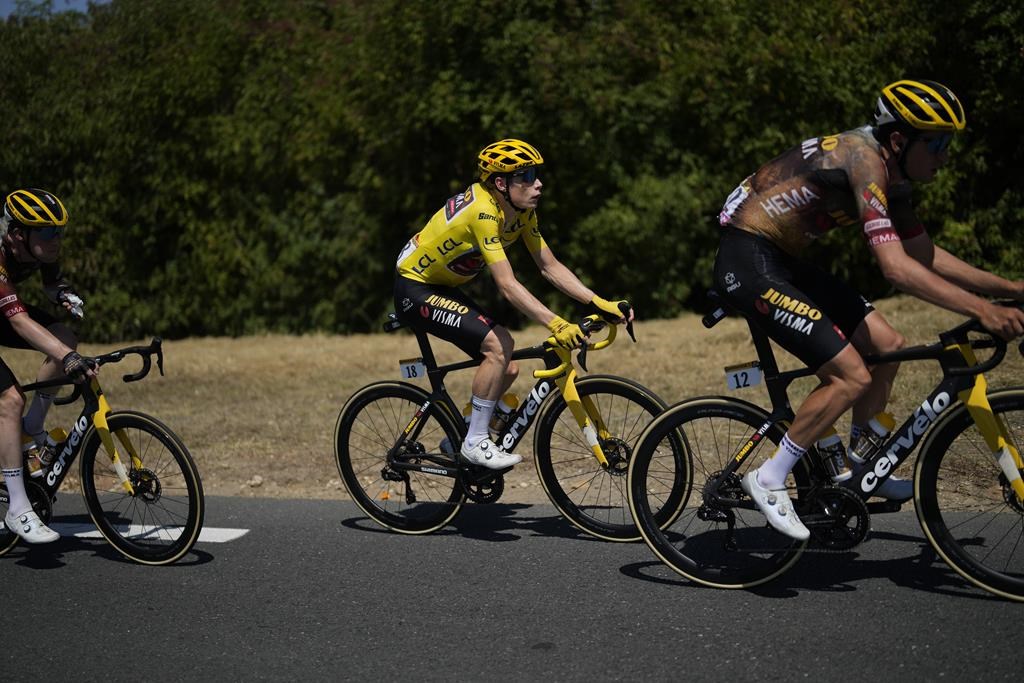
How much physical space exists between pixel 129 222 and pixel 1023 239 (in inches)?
416

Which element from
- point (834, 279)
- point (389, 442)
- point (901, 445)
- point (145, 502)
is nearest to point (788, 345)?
point (834, 279)

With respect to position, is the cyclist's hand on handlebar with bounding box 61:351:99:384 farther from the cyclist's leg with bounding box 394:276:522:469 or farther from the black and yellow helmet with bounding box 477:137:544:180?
the black and yellow helmet with bounding box 477:137:544:180

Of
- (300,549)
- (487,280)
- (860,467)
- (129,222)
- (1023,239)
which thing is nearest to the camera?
(860,467)

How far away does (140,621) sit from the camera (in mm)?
4930

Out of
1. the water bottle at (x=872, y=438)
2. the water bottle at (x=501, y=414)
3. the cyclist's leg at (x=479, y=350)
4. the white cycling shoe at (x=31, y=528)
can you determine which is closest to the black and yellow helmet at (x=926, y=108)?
the water bottle at (x=872, y=438)

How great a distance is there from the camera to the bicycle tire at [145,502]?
554 centimetres

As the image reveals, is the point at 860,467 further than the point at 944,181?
No

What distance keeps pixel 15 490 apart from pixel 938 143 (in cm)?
480

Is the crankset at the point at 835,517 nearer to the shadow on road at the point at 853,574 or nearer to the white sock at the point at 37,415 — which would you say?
the shadow on road at the point at 853,574

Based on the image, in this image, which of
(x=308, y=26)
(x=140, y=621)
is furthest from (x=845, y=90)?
(x=140, y=621)

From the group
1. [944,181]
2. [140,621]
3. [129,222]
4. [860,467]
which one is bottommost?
[140,621]

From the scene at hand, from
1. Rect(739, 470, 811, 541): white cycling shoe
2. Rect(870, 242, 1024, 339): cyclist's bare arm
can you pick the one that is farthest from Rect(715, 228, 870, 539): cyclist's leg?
Rect(870, 242, 1024, 339): cyclist's bare arm

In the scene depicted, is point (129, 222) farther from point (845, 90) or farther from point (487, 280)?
point (845, 90)

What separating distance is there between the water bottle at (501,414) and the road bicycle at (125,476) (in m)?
1.54
